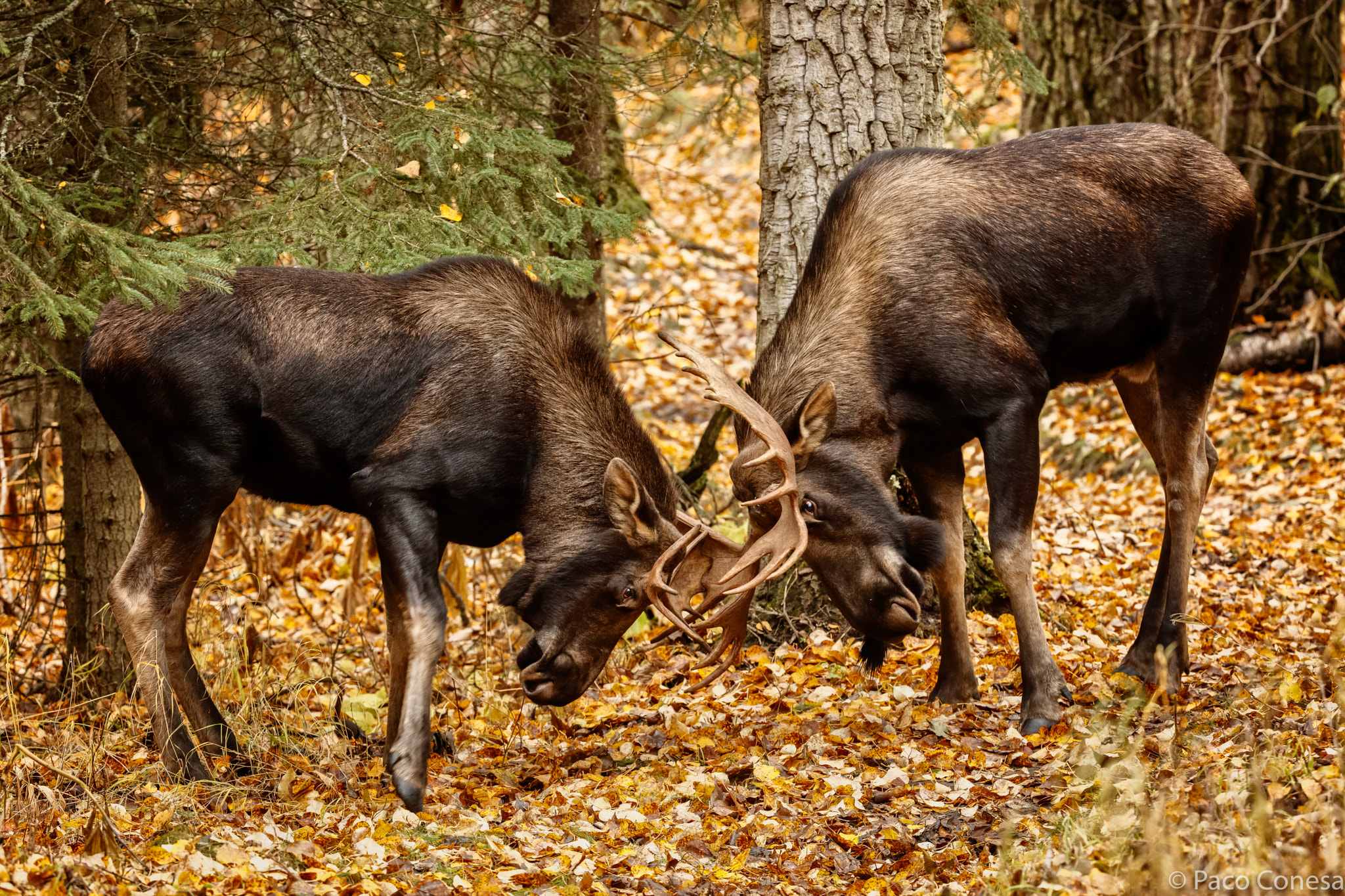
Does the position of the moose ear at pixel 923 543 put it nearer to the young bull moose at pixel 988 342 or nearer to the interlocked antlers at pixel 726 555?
the young bull moose at pixel 988 342

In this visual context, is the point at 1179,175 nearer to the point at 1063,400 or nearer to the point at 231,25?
the point at 231,25

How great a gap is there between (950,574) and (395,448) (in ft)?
9.96

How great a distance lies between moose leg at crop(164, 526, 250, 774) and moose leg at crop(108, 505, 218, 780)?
0.14 m

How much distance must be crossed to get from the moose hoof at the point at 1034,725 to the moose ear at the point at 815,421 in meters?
1.66

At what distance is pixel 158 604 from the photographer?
5789 mm

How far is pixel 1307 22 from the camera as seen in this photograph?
12781 mm

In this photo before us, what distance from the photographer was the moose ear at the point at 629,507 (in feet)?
18.6

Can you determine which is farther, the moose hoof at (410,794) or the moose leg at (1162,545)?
the moose leg at (1162,545)

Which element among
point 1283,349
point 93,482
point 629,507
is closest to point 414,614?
point 629,507

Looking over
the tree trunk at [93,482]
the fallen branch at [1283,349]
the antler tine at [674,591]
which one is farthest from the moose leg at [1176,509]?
the fallen branch at [1283,349]

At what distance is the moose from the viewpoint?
18.5 ft

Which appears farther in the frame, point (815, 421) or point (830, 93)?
point (830, 93)

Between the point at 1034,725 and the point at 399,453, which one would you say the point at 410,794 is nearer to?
the point at 399,453

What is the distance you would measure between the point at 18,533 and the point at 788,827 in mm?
7410
